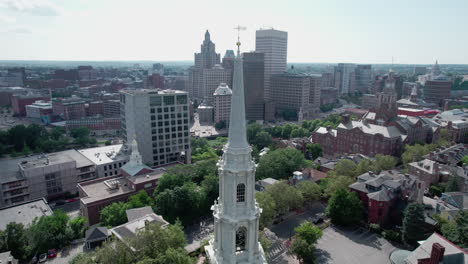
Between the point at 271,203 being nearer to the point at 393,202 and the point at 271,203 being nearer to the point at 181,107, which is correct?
the point at 393,202

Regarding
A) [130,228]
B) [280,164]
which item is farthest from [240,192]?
[280,164]

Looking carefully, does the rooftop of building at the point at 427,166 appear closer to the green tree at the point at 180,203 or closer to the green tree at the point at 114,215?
the green tree at the point at 180,203

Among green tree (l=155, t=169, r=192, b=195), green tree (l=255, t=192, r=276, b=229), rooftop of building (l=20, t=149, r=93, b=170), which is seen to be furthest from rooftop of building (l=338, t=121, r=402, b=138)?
rooftop of building (l=20, t=149, r=93, b=170)

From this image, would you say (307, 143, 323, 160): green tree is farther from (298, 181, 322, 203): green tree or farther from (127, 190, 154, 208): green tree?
(127, 190, 154, 208): green tree

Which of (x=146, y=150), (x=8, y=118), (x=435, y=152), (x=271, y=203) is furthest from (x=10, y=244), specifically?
(x=8, y=118)

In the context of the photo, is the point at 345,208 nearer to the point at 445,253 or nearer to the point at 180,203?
the point at 445,253

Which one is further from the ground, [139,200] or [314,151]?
[139,200]
